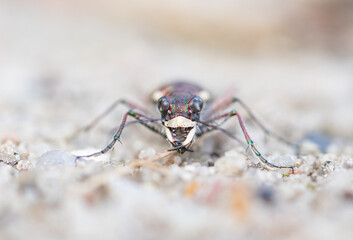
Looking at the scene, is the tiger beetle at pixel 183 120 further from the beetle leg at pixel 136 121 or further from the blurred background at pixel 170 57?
the blurred background at pixel 170 57

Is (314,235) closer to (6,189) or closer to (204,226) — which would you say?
(204,226)

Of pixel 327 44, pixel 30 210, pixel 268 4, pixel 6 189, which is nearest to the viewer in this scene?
pixel 30 210

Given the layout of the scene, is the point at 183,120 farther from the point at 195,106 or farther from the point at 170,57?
the point at 170,57

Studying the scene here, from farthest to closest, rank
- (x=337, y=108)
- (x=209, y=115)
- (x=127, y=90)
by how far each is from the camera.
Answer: (x=127, y=90), (x=337, y=108), (x=209, y=115)

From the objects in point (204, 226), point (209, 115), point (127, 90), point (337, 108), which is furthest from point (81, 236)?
point (337, 108)

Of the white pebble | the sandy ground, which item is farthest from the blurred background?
the white pebble

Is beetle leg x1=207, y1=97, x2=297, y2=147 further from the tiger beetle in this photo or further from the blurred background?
the blurred background

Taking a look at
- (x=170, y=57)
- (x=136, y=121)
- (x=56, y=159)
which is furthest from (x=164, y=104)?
(x=170, y=57)
